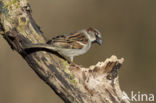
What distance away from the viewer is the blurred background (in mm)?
5906

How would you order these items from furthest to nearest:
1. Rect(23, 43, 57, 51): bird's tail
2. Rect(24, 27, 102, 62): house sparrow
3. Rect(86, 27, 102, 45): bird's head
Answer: Rect(86, 27, 102, 45): bird's head < Rect(24, 27, 102, 62): house sparrow < Rect(23, 43, 57, 51): bird's tail

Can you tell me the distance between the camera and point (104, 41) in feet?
20.6

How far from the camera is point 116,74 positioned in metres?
3.51

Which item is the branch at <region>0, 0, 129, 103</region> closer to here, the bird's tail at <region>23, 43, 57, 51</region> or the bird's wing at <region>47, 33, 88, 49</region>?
the bird's tail at <region>23, 43, 57, 51</region>

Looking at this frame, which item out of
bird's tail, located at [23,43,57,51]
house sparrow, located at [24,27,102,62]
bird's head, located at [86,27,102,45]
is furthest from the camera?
bird's head, located at [86,27,102,45]

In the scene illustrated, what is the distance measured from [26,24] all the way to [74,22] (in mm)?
2936

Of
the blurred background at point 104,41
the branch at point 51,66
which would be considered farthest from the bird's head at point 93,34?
the blurred background at point 104,41

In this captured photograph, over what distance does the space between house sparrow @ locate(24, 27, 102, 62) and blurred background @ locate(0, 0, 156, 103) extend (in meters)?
2.17

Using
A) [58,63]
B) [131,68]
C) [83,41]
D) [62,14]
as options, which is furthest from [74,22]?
[58,63]

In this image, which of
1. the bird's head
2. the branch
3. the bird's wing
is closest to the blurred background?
the bird's head

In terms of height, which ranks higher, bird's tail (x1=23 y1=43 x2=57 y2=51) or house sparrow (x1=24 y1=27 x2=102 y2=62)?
bird's tail (x1=23 y1=43 x2=57 y2=51)

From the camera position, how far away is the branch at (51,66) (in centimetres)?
323

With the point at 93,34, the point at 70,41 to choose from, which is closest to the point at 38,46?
the point at 70,41

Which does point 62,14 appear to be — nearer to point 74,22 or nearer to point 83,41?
point 74,22
